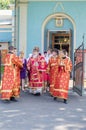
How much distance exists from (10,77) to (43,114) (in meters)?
2.94

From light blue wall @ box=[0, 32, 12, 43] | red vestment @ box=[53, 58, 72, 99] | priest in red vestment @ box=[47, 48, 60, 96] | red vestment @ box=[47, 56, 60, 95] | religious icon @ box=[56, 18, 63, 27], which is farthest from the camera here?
light blue wall @ box=[0, 32, 12, 43]

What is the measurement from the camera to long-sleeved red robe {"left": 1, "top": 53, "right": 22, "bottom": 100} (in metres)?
14.0

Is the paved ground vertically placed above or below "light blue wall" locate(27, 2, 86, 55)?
below

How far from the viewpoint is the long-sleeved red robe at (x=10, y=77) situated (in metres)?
14.0

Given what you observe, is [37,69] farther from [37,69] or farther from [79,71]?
[79,71]

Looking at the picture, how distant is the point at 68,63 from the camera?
1424 cm

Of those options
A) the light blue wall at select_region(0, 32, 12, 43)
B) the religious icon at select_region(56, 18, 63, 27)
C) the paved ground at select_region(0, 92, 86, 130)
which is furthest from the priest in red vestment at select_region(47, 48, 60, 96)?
the light blue wall at select_region(0, 32, 12, 43)

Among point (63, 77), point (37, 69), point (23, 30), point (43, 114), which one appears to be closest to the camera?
point (43, 114)

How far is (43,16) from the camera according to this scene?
2319 cm

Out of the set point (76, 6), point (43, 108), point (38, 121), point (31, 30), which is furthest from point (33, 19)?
point (38, 121)

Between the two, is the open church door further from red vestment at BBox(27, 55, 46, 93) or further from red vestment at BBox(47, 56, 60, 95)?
red vestment at BBox(27, 55, 46, 93)

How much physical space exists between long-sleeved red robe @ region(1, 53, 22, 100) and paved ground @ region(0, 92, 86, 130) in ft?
1.17

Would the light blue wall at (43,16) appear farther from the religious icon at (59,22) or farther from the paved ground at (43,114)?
the paved ground at (43,114)

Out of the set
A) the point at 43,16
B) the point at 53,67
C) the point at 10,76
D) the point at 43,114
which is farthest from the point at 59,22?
the point at 43,114
